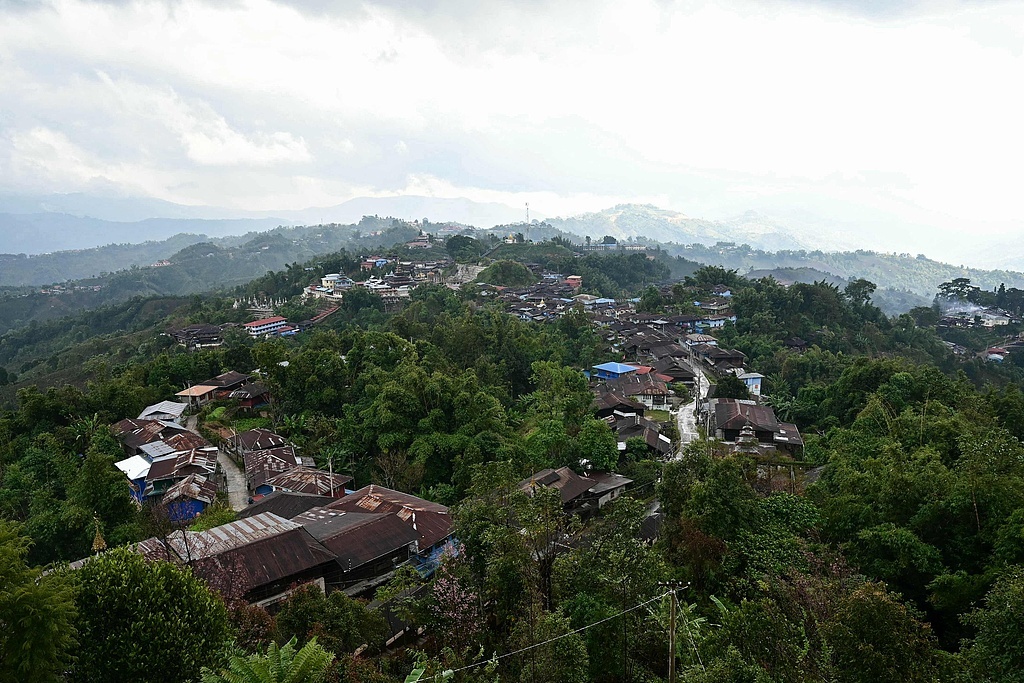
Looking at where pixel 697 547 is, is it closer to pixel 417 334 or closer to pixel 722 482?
pixel 722 482

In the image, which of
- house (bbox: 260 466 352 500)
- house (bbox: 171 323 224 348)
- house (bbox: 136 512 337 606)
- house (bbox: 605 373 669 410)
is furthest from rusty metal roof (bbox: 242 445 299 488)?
house (bbox: 171 323 224 348)

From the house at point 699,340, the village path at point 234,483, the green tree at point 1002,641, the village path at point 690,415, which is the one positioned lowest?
the village path at point 234,483

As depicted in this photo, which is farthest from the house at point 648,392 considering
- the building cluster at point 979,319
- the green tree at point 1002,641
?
the building cluster at point 979,319

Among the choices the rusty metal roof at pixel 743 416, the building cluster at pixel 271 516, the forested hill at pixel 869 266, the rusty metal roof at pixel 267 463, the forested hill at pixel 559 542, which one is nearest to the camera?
the forested hill at pixel 559 542

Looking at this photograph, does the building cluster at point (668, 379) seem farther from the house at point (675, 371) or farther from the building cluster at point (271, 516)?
the building cluster at point (271, 516)

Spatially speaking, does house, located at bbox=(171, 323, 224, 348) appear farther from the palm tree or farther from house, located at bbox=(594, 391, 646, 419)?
the palm tree

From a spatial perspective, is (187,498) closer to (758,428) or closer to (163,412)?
(163,412)

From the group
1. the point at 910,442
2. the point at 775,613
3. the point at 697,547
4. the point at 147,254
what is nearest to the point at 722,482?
the point at 697,547
